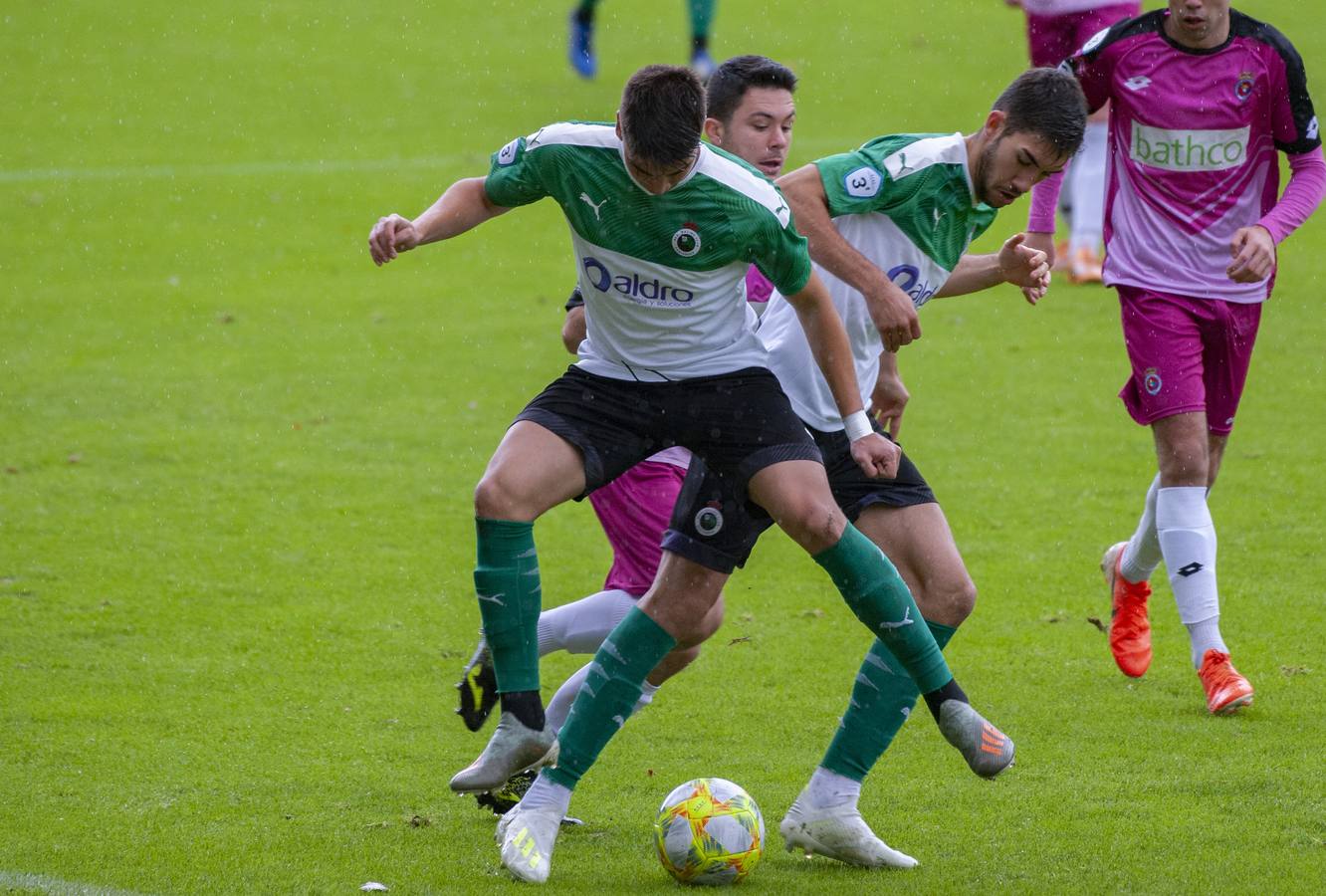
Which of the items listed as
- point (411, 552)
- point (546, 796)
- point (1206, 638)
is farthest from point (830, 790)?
point (411, 552)

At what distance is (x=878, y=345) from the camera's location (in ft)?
16.8

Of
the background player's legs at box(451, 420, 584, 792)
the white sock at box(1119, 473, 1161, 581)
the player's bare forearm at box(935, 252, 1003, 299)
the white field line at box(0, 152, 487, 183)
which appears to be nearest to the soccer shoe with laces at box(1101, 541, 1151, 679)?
the white sock at box(1119, 473, 1161, 581)

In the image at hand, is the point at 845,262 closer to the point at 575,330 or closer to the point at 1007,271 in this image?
the point at 1007,271

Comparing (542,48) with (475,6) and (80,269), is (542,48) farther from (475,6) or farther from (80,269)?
(80,269)

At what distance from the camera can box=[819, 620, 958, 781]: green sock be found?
4.92m

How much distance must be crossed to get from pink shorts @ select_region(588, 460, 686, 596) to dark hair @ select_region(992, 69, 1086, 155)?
5.04ft

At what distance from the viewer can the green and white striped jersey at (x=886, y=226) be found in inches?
195

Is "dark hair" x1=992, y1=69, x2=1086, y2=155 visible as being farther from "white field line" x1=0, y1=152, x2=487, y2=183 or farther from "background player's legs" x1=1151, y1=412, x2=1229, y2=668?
"white field line" x1=0, y1=152, x2=487, y2=183

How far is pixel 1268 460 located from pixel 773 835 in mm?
5710

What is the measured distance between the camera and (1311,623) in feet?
23.3

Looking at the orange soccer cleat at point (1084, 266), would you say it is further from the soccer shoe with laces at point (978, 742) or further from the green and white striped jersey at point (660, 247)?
the soccer shoe with laces at point (978, 742)

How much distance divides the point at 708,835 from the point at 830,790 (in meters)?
0.48

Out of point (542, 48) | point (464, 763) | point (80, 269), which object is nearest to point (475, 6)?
point (542, 48)

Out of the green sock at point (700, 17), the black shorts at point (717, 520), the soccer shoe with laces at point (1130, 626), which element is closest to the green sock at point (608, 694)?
the black shorts at point (717, 520)
